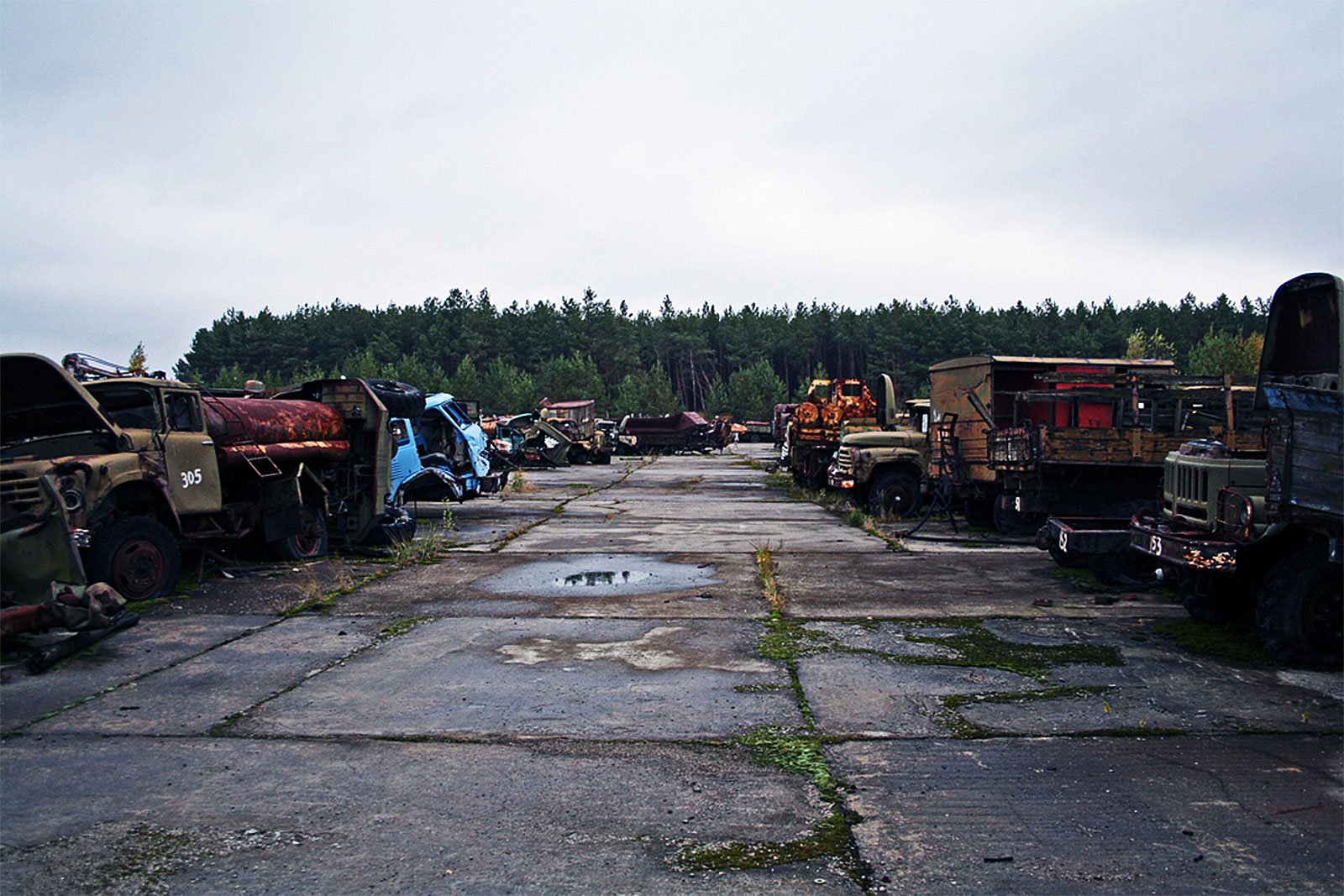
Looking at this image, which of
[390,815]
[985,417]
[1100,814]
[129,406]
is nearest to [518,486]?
[985,417]

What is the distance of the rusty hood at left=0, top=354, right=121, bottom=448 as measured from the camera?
8922mm

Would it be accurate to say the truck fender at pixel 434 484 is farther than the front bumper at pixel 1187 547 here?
Yes

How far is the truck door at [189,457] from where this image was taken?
1009 cm

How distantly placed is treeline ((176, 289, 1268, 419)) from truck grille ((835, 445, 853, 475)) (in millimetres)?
67678

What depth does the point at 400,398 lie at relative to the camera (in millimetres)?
15789

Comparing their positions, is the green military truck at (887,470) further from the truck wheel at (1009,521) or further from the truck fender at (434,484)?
the truck fender at (434,484)

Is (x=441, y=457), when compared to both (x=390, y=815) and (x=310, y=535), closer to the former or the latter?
(x=310, y=535)

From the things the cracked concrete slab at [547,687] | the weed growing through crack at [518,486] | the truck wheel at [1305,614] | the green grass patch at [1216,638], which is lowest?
the weed growing through crack at [518,486]

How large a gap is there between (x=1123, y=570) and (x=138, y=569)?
9504 millimetres

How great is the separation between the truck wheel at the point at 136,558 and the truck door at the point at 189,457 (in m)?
0.45

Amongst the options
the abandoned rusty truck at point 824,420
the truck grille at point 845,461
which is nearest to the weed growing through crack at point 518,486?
the abandoned rusty truck at point 824,420

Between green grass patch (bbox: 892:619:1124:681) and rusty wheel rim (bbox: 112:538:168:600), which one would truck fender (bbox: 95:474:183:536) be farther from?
green grass patch (bbox: 892:619:1124:681)

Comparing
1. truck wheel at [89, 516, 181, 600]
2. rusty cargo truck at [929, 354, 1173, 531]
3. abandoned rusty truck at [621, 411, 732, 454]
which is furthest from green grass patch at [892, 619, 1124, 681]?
abandoned rusty truck at [621, 411, 732, 454]

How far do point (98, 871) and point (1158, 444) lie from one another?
1159cm
